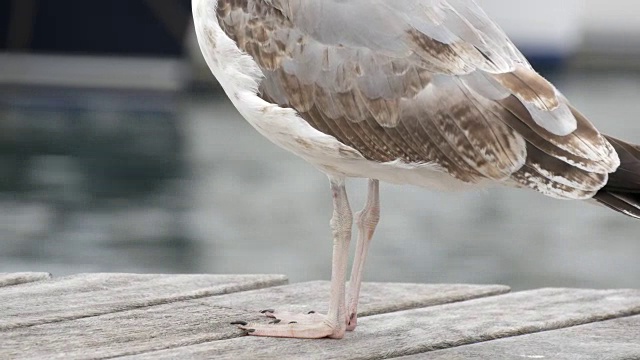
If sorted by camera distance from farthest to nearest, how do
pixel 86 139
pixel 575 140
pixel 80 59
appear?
pixel 80 59 < pixel 86 139 < pixel 575 140

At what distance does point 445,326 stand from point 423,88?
892 mm

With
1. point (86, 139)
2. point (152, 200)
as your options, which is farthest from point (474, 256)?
point (86, 139)

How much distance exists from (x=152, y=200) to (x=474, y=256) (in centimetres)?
515

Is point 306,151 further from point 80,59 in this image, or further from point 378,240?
point 80,59

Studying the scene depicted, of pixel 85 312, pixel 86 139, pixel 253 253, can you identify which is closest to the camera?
pixel 85 312

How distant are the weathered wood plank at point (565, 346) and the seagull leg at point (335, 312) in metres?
0.43

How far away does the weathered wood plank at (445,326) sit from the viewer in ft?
15.9

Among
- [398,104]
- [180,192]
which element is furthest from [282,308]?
[180,192]

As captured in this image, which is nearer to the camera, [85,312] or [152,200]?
[85,312]

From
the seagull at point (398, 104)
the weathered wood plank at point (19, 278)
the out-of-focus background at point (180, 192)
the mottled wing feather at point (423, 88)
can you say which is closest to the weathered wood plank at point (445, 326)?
the seagull at point (398, 104)

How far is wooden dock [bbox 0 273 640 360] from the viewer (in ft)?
15.9

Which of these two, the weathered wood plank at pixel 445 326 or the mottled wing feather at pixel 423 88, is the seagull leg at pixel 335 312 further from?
the mottled wing feather at pixel 423 88

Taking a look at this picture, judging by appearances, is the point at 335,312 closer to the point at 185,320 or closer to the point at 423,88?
the point at 185,320

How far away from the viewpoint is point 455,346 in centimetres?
502
